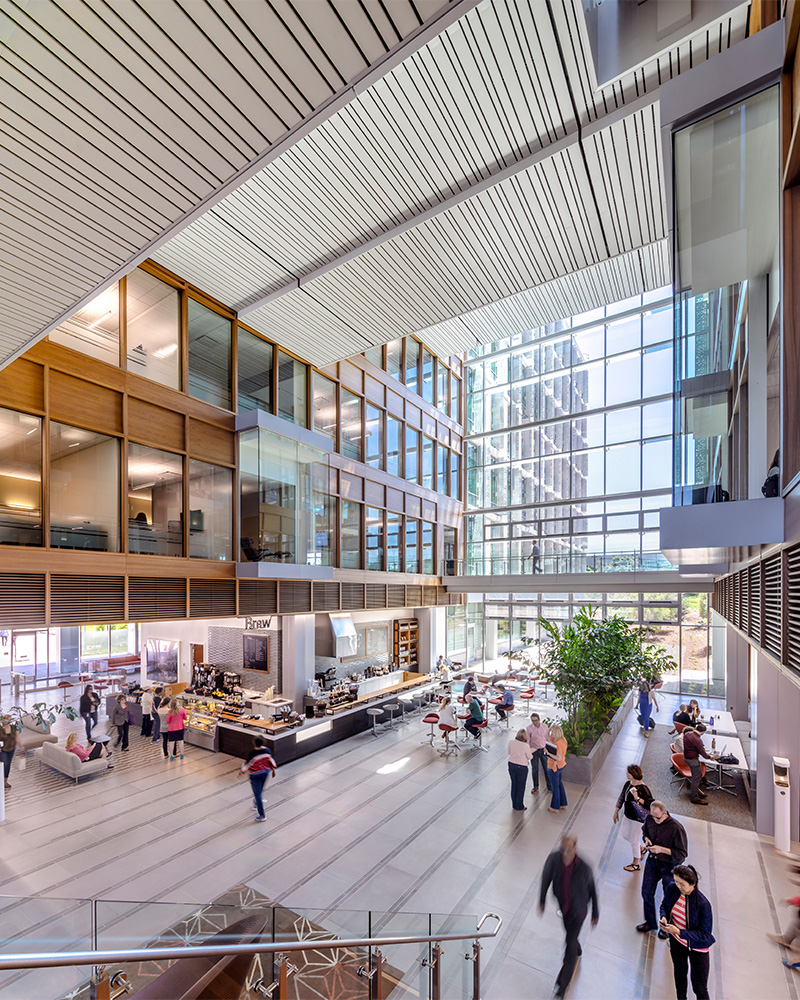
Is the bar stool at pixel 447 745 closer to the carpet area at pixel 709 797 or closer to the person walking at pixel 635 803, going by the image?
the carpet area at pixel 709 797

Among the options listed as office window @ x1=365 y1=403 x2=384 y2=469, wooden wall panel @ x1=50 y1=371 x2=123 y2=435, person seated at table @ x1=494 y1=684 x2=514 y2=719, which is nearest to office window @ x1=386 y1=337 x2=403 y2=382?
office window @ x1=365 y1=403 x2=384 y2=469

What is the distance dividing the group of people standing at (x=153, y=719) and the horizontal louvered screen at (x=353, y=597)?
14.9 ft

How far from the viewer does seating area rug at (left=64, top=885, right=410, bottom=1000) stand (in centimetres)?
352

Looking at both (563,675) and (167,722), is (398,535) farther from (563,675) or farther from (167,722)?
(167,722)

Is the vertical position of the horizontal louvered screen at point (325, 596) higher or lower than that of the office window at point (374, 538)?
lower

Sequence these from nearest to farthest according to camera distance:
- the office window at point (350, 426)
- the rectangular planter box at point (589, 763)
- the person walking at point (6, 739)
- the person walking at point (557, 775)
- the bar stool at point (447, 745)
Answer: the person walking at point (557, 775)
the person walking at point (6, 739)
the rectangular planter box at point (589, 763)
the bar stool at point (447, 745)
the office window at point (350, 426)

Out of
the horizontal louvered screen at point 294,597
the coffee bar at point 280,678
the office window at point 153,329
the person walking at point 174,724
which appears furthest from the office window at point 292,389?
the person walking at point 174,724

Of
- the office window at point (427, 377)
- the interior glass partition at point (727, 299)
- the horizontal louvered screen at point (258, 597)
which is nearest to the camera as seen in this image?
the interior glass partition at point (727, 299)

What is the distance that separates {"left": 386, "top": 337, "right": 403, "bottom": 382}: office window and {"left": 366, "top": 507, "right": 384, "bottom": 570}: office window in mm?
4543

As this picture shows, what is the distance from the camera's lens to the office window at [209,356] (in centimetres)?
1018

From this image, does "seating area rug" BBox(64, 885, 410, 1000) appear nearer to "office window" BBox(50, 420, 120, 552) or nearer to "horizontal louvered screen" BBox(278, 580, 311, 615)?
"office window" BBox(50, 420, 120, 552)

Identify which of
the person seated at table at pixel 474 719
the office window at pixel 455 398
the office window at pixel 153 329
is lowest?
the person seated at table at pixel 474 719

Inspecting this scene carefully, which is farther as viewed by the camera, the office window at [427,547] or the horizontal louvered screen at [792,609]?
the office window at [427,547]

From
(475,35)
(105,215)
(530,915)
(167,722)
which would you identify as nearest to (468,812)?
(530,915)
